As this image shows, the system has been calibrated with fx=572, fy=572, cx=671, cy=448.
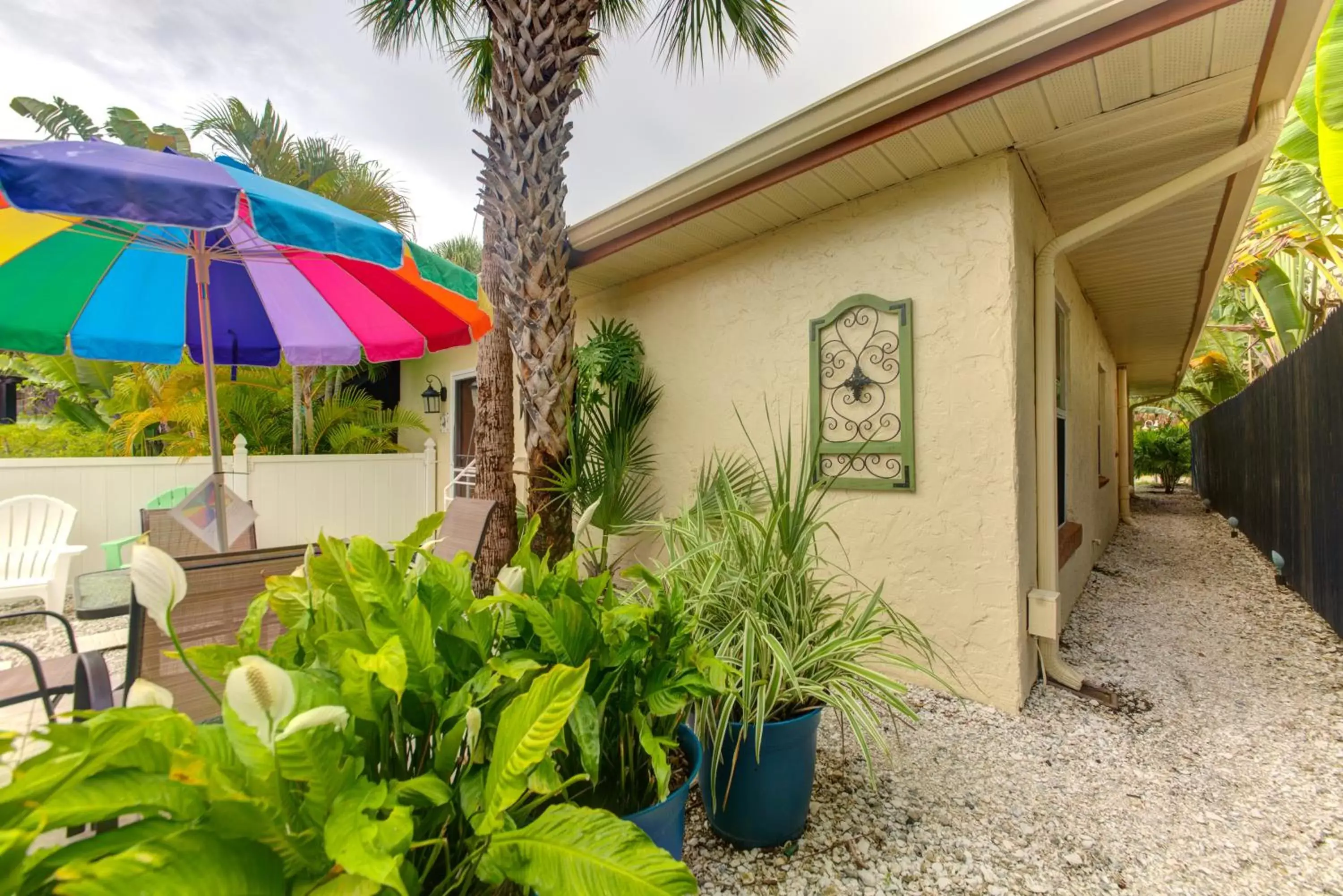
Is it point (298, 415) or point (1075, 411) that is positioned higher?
point (298, 415)

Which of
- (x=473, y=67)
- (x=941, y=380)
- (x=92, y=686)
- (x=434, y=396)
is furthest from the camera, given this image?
(x=434, y=396)

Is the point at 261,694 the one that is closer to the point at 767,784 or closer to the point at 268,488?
the point at 767,784

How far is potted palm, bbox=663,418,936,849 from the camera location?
175cm

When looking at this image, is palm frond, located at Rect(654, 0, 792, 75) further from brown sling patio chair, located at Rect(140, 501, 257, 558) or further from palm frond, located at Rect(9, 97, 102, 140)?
palm frond, located at Rect(9, 97, 102, 140)

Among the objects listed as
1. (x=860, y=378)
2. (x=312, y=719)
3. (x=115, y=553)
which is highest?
(x=860, y=378)

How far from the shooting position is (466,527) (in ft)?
10.4

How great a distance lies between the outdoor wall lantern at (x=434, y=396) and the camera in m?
8.27

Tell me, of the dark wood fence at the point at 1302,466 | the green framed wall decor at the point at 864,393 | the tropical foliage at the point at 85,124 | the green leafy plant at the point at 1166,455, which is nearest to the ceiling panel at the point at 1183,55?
the green framed wall decor at the point at 864,393

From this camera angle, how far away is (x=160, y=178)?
1.73 meters

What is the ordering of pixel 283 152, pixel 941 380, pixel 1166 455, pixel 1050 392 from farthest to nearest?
pixel 1166 455, pixel 283 152, pixel 1050 392, pixel 941 380

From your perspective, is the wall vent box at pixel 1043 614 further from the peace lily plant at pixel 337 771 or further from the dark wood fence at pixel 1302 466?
the peace lily plant at pixel 337 771

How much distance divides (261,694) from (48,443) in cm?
913

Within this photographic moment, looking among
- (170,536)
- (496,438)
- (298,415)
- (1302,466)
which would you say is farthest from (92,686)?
(1302,466)

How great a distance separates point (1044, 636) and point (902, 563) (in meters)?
0.74
